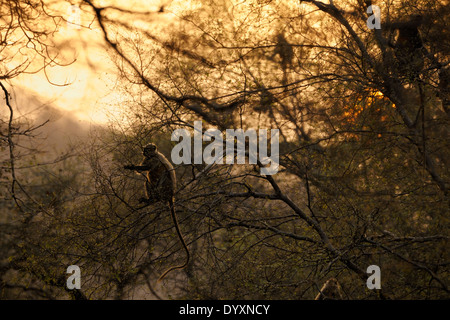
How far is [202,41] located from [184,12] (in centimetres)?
→ 98

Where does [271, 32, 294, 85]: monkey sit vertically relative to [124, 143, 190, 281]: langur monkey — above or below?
above

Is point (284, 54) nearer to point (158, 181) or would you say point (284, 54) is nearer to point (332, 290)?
point (158, 181)

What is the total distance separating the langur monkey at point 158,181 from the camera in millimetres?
6059

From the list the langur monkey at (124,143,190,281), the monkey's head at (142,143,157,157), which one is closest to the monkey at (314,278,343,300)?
the langur monkey at (124,143,190,281)

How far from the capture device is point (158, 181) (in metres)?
6.35

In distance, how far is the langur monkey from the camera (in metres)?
6.06

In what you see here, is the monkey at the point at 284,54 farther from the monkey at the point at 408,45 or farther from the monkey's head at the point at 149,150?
the monkey's head at the point at 149,150

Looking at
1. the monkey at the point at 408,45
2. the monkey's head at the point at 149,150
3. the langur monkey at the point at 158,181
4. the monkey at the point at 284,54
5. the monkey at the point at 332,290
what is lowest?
the monkey at the point at 332,290

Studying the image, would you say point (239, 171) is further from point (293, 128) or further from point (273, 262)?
point (293, 128)

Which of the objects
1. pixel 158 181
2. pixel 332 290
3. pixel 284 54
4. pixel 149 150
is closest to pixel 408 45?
pixel 284 54

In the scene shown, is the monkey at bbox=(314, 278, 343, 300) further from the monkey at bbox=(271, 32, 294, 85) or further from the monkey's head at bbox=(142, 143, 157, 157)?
the monkey at bbox=(271, 32, 294, 85)

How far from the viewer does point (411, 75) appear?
7.02 metres

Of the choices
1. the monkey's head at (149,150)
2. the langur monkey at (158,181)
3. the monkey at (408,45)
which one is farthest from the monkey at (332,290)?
the monkey at (408,45)
